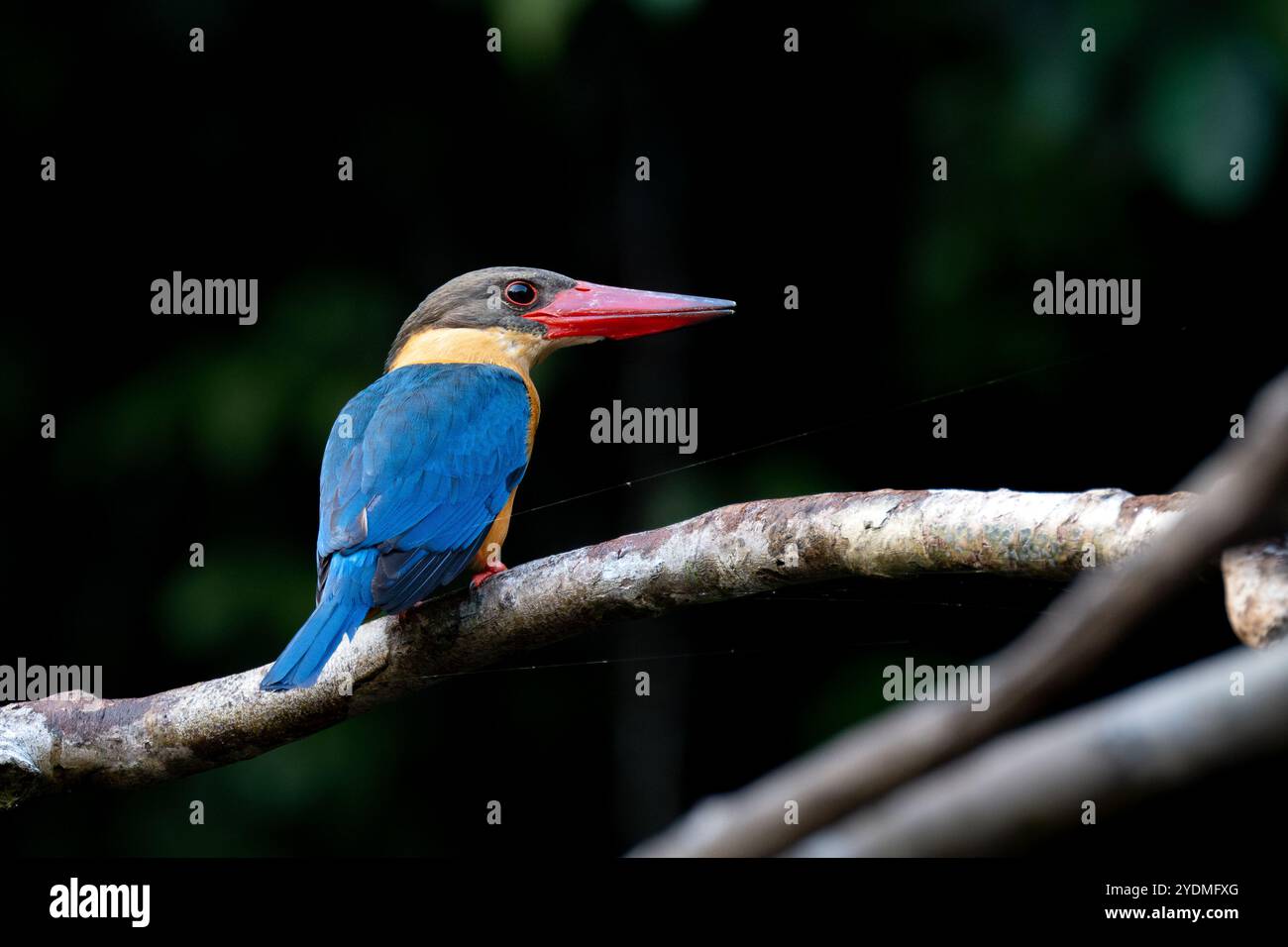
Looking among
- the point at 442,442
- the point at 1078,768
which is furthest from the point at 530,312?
the point at 1078,768

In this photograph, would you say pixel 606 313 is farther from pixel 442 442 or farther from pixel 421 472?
pixel 421 472

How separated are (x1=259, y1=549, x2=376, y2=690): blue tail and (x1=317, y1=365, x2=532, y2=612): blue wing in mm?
26

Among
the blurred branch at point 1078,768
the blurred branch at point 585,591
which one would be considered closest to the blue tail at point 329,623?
the blurred branch at point 585,591

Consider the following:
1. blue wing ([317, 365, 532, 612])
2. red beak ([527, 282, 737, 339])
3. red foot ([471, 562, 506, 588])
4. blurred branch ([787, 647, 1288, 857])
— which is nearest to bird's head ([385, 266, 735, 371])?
red beak ([527, 282, 737, 339])

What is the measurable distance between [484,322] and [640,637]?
1410mm

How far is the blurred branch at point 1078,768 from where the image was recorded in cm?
36

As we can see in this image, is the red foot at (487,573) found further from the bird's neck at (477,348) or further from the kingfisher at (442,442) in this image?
the bird's neck at (477,348)

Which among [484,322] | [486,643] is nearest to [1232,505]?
[486,643]

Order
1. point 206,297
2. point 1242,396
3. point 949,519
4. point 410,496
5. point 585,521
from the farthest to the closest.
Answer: point 585,521
point 206,297
point 1242,396
point 410,496
point 949,519

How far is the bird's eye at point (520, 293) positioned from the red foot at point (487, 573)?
88 centimetres

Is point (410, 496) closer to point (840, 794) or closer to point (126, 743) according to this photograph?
point (126, 743)

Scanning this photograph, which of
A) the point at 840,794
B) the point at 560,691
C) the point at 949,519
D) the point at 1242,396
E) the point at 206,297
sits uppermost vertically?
the point at 206,297

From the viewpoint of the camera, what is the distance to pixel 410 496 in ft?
8.09

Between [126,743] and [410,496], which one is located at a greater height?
[410,496]
